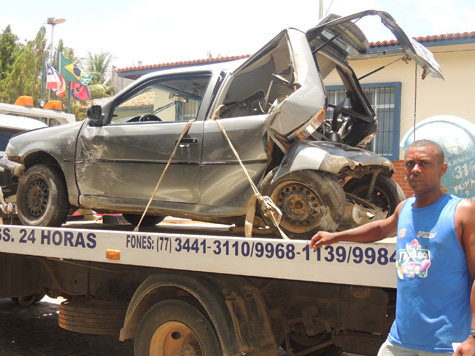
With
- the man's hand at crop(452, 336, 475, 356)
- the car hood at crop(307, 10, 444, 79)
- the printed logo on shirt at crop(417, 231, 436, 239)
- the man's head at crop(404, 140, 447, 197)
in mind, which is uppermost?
the car hood at crop(307, 10, 444, 79)

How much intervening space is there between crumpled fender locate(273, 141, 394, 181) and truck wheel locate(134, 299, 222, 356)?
1150 millimetres

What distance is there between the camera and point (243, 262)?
3.54 meters

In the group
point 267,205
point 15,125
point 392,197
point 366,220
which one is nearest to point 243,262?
point 267,205

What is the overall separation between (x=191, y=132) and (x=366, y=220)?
5.24ft

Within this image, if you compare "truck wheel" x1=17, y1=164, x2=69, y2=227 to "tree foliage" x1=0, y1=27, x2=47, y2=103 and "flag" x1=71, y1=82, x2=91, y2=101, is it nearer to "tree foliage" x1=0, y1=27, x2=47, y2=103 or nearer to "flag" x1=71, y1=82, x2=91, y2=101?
"flag" x1=71, y1=82, x2=91, y2=101

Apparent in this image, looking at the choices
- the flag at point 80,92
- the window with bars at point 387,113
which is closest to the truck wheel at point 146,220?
the window with bars at point 387,113

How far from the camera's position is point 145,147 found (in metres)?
4.78

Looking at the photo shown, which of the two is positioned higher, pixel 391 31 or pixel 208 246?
pixel 391 31

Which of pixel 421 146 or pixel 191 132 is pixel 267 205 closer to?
pixel 191 132

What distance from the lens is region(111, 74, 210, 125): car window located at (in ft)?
16.2

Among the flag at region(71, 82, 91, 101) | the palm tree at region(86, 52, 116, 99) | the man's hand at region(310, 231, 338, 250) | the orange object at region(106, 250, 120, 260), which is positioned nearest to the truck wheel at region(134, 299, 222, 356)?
the orange object at region(106, 250, 120, 260)

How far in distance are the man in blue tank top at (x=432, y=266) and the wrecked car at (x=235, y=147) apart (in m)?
1.31

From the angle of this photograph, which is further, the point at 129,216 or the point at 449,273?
the point at 129,216

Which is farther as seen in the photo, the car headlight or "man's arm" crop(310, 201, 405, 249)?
the car headlight
